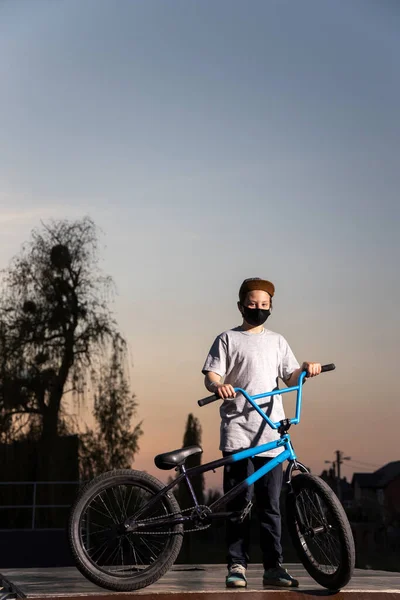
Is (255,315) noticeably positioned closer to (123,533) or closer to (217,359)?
(217,359)

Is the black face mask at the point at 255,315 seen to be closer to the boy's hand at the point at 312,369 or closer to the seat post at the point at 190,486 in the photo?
the boy's hand at the point at 312,369

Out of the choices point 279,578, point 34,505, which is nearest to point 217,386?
point 279,578

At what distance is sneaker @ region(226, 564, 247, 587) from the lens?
4.19m

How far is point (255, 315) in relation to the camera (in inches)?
181

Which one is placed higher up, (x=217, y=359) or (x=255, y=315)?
(x=255, y=315)

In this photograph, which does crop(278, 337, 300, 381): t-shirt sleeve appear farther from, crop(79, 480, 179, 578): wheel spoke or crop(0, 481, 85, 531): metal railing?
crop(0, 481, 85, 531): metal railing

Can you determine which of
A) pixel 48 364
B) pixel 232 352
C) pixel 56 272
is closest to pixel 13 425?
pixel 48 364

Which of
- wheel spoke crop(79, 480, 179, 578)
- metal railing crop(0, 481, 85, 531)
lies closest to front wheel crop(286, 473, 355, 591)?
wheel spoke crop(79, 480, 179, 578)

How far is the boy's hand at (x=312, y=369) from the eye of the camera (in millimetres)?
4402

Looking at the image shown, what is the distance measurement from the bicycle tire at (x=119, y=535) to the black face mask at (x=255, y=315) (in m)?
0.96

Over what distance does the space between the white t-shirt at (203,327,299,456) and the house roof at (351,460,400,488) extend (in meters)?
81.0

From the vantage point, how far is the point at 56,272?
17.9 m

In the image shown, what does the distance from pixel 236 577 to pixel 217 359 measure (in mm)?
1032

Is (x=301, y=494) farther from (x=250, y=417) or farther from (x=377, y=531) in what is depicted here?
(x=377, y=531)
